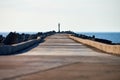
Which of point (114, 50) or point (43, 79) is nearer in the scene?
point (43, 79)

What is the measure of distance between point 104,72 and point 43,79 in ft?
10.4

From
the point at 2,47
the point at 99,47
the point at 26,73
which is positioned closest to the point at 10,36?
the point at 99,47

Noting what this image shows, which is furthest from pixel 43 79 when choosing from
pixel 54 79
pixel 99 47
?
pixel 99 47

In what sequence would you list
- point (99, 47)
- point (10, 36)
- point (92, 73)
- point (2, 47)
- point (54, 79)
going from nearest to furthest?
point (54, 79)
point (92, 73)
point (2, 47)
point (99, 47)
point (10, 36)

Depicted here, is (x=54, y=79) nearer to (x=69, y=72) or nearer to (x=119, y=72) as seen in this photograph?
(x=69, y=72)

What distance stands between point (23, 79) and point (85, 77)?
235cm

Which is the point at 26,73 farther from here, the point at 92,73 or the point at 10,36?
the point at 10,36

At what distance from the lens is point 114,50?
26922 mm

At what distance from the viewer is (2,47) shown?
25.9 meters

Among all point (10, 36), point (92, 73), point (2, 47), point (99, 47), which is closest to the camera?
point (92, 73)

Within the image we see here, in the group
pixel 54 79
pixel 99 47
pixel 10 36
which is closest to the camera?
pixel 54 79

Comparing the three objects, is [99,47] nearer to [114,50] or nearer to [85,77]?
[114,50]

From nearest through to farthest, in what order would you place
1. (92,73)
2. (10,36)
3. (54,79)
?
(54,79), (92,73), (10,36)

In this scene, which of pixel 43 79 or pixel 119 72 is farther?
pixel 119 72
